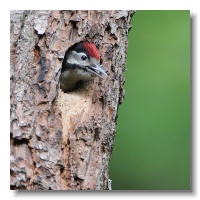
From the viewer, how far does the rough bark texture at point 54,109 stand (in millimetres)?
2596

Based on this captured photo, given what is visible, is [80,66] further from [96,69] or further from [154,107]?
[154,107]

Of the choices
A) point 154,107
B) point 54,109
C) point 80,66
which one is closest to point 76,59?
point 80,66

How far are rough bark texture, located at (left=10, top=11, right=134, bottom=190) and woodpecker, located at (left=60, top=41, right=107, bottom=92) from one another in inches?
1.8

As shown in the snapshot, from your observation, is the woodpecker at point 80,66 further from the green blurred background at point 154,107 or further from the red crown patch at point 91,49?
the green blurred background at point 154,107

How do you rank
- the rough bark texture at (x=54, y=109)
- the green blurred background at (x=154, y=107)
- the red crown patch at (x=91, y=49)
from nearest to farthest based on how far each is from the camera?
the rough bark texture at (x=54, y=109)
the red crown patch at (x=91, y=49)
the green blurred background at (x=154, y=107)

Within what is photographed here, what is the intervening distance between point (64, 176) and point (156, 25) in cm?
101

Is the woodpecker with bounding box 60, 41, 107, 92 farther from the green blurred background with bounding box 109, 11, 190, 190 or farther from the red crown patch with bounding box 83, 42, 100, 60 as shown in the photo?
the green blurred background with bounding box 109, 11, 190, 190

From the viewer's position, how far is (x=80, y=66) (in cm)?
283

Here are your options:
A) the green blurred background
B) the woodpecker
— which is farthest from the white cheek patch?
the green blurred background

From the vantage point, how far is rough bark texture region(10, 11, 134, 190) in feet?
8.52

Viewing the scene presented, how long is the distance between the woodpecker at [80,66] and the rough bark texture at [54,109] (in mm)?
46

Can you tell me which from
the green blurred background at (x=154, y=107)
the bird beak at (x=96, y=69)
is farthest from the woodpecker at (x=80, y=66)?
the green blurred background at (x=154, y=107)

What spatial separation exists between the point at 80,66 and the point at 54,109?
30 centimetres
